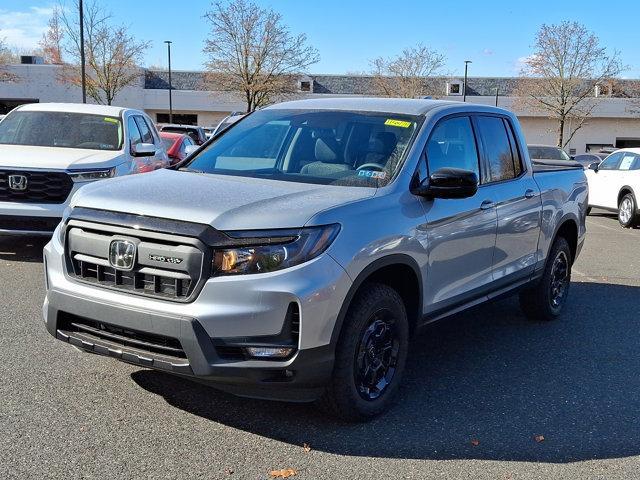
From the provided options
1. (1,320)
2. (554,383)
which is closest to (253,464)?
(554,383)

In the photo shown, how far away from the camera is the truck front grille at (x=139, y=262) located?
3479 mm

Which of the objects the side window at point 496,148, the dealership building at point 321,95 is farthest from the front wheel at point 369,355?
the dealership building at point 321,95

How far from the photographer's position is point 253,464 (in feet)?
11.4

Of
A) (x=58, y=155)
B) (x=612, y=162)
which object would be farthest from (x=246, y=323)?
(x=612, y=162)

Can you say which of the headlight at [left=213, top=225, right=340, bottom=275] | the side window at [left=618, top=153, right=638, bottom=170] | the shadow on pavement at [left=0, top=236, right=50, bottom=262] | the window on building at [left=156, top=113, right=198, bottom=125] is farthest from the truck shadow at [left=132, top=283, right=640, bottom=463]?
the window on building at [left=156, top=113, right=198, bottom=125]

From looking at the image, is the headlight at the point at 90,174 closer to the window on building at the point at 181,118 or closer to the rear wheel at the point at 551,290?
the rear wheel at the point at 551,290

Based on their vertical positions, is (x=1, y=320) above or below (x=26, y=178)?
below

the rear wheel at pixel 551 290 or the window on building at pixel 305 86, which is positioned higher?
the window on building at pixel 305 86

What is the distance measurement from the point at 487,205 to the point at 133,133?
6.14 metres

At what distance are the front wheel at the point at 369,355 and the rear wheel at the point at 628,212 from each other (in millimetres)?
11524

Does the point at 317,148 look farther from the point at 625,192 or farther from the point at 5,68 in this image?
the point at 5,68

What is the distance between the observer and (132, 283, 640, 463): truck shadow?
380 centimetres

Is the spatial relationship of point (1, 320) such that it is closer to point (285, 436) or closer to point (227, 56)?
point (285, 436)

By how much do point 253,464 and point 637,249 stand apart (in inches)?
379
